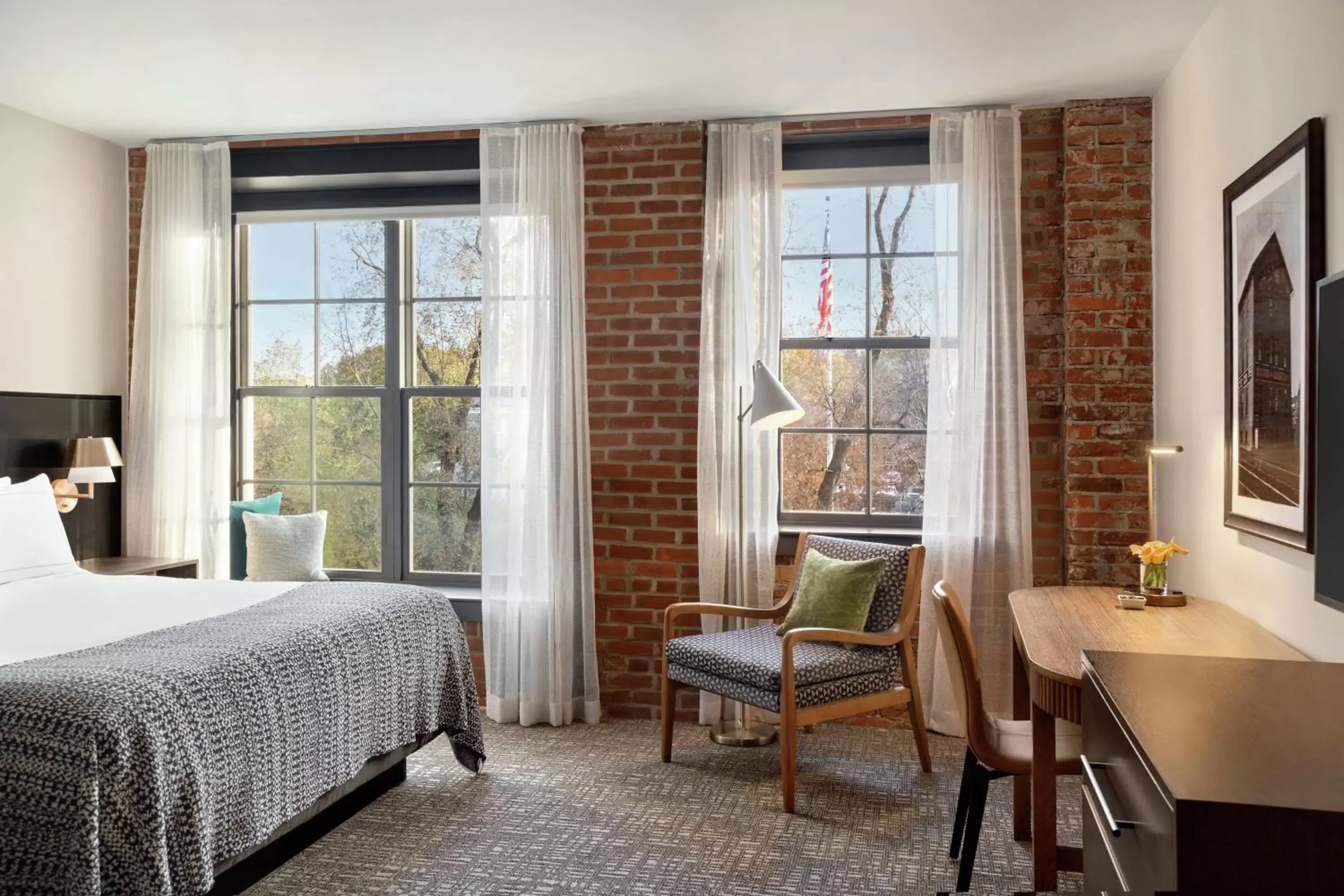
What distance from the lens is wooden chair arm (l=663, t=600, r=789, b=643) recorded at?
4.37m

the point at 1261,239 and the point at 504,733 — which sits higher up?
the point at 1261,239

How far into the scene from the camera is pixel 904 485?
16.2ft

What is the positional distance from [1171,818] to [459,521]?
14.4 ft

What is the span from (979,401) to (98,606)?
138 inches

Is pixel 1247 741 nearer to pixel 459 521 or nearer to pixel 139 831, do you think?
pixel 139 831

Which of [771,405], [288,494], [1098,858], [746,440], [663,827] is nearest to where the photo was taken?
[1098,858]

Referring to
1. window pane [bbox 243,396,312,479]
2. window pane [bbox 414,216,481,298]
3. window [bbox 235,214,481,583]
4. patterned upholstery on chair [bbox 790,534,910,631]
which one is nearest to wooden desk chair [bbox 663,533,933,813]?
patterned upholstery on chair [bbox 790,534,910,631]

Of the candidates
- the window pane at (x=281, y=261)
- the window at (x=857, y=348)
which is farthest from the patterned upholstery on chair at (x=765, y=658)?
the window pane at (x=281, y=261)

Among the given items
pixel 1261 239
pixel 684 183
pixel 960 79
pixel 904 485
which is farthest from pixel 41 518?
pixel 1261 239

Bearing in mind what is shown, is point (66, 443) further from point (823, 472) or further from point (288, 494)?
point (823, 472)

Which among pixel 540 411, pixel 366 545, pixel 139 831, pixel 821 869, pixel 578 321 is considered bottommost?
pixel 821 869

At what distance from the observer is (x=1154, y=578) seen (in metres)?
3.49

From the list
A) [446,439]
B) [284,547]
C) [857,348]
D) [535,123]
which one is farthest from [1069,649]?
[284,547]

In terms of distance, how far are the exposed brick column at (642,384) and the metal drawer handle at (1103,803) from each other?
9.67 feet
